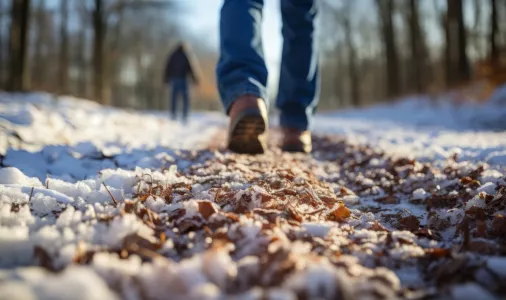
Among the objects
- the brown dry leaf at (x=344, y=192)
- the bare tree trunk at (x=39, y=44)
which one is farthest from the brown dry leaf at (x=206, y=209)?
the bare tree trunk at (x=39, y=44)

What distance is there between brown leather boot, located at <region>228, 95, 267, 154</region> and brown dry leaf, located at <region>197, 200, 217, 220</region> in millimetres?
985

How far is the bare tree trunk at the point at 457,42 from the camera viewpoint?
13992mm

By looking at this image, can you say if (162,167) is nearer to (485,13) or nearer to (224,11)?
(224,11)

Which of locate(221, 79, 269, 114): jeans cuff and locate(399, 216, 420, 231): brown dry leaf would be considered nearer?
locate(399, 216, 420, 231): brown dry leaf

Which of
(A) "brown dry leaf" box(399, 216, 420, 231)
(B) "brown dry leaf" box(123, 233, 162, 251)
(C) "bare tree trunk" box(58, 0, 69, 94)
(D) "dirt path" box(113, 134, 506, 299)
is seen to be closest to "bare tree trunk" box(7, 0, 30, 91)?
(D) "dirt path" box(113, 134, 506, 299)

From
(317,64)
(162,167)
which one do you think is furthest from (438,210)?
(317,64)

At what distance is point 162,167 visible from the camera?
2.07m

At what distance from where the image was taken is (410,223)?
144cm

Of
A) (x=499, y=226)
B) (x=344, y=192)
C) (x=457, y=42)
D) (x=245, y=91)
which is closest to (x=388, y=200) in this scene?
(x=344, y=192)

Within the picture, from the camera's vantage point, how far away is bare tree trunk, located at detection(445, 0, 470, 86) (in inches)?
551

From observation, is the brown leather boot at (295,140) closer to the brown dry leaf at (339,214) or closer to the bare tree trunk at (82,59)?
the brown dry leaf at (339,214)

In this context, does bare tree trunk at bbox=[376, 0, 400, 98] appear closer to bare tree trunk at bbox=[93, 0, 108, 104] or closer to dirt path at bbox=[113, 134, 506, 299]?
bare tree trunk at bbox=[93, 0, 108, 104]

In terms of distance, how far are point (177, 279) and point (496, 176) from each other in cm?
173

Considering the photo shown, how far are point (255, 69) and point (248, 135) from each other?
1.34 ft
